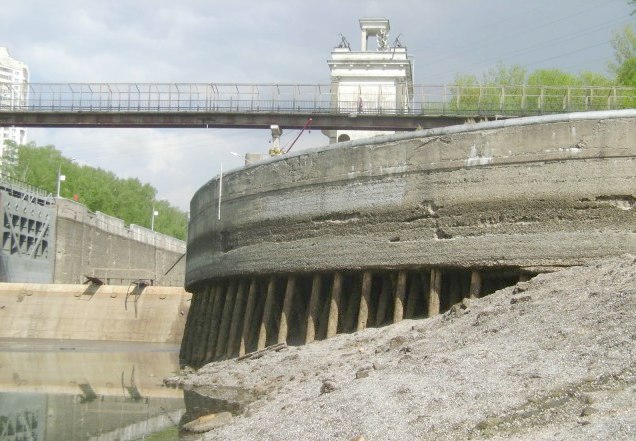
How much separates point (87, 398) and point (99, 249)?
55162 mm

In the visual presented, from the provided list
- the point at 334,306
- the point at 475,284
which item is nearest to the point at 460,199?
the point at 475,284

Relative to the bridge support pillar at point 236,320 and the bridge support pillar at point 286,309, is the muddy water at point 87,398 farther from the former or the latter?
the bridge support pillar at point 286,309

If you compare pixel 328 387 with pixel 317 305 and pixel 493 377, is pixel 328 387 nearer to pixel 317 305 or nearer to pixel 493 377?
pixel 493 377

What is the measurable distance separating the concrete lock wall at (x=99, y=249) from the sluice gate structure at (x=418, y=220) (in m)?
45.1

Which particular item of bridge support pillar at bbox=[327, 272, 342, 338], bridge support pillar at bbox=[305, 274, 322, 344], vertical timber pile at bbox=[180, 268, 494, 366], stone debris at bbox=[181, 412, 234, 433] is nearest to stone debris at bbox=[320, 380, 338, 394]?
stone debris at bbox=[181, 412, 234, 433]

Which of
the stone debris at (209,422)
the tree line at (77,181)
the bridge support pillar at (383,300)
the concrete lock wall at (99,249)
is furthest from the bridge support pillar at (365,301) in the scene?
the tree line at (77,181)

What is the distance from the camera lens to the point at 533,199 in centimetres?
1745

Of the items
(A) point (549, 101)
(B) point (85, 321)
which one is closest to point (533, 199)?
(A) point (549, 101)

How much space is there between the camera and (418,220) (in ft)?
61.9

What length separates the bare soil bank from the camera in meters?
9.74

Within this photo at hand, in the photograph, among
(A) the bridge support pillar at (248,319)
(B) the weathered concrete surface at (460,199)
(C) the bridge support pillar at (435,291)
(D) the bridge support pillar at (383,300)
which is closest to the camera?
(B) the weathered concrete surface at (460,199)

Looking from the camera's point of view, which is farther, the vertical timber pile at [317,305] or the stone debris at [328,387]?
the vertical timber pile at [317,305]

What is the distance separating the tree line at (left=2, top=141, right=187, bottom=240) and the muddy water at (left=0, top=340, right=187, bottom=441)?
2351 inches

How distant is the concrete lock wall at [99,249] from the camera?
71625 mm
